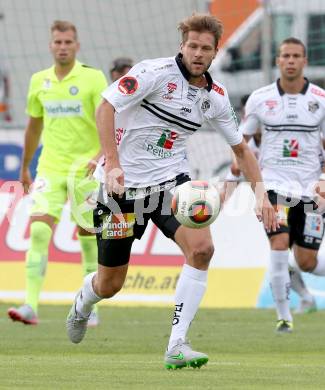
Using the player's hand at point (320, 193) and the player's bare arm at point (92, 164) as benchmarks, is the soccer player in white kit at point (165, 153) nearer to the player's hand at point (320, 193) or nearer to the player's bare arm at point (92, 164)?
the player's bare arm at point (92, 164)

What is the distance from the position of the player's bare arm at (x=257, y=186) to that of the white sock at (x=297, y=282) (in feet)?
13.4

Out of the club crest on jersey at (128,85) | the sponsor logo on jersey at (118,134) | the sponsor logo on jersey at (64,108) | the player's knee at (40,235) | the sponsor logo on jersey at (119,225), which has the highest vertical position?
the club crest on jersey at (128,85)

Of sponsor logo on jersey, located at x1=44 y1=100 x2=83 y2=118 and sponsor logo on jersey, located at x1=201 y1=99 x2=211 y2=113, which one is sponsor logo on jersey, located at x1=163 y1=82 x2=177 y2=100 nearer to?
sponsor logo on jersey, located at x1=201 y1=99 x2=211 y2=113

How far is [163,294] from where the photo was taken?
45.4 feet

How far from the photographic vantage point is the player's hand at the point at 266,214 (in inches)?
326

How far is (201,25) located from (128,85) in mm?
602

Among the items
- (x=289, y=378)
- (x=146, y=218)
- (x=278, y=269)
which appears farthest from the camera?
(x=278, y=269)

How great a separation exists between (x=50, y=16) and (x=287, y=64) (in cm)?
768

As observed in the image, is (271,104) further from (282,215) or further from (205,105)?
(205,105)

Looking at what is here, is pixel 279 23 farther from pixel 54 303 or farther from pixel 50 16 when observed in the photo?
pixel 54 303

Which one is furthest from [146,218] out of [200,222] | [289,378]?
[289,378]

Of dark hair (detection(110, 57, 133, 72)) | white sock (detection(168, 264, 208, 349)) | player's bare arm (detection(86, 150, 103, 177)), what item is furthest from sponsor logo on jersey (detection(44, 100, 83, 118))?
white sock (detection(168, 264, 208, 349))

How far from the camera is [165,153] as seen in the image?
27.9ft

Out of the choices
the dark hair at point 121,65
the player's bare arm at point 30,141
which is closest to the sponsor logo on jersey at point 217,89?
the player's bare arm at point 30,141
